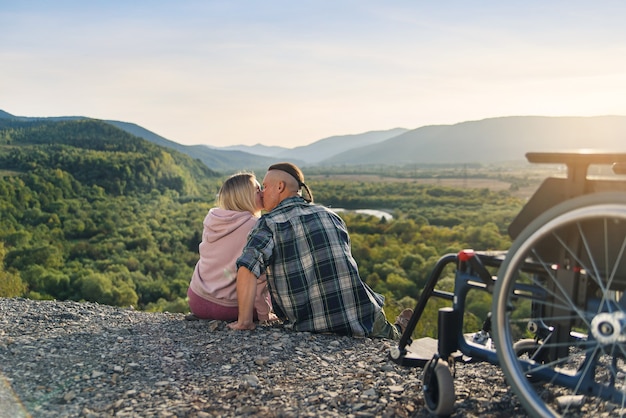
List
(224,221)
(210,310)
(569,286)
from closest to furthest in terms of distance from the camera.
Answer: (569,286)
(224,221)
(210,310)

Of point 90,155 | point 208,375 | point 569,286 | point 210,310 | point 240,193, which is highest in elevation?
point 90,155

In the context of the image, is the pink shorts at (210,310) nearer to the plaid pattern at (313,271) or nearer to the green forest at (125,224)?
the plaid pattern at (313,271)

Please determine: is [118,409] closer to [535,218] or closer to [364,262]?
[535,218]

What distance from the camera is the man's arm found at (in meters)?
4.96

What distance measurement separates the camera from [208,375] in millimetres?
4305

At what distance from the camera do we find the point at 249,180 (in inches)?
218

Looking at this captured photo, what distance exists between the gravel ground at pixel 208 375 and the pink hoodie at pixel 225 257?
0.26 meters

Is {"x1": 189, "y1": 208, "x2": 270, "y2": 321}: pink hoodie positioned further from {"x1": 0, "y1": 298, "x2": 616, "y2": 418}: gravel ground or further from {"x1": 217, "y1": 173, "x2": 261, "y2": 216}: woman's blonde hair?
{"x1": 0, "y1": 298, "x2": 616, "y2": 418}: gravel ground

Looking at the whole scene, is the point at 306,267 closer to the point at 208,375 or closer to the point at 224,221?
the point at 224,221

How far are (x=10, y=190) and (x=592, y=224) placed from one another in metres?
80.5

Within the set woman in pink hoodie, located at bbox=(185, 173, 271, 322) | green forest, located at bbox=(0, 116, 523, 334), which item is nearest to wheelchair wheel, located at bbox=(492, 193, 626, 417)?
woman in pink hoodie, located at bbox=(185, 173, 271, 322)

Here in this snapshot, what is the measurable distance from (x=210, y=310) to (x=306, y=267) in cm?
113

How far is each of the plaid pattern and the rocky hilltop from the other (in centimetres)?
18

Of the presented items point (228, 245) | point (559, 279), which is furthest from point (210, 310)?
point (559, 279)
